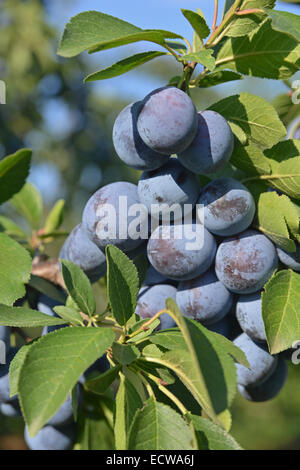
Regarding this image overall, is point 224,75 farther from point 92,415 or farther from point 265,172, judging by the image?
point 92,415

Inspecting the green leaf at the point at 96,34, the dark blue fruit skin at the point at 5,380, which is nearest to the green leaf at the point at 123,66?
the green leaf at the point at 96,34

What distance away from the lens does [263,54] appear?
0.65 m

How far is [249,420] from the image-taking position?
12.5 ft

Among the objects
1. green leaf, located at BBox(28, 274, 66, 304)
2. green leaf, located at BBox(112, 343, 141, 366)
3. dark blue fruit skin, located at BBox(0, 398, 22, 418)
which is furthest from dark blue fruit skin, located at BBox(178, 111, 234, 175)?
dark blue fruit skin, located at BBox(0, 398, 22, 418)

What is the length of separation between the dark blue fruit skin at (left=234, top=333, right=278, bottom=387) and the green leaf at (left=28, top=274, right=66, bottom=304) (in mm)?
308

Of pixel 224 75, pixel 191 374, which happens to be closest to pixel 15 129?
pixel 224 75

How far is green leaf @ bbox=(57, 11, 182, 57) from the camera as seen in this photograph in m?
0.52

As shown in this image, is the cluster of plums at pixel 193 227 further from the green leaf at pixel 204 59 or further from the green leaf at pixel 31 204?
the green leaf at pixel 31 204

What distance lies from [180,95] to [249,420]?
373 cm

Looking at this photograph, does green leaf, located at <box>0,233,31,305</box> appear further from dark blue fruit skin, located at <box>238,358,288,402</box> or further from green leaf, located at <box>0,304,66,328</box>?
dark blue fruit skin, located at <box>238,358,288,402</box>

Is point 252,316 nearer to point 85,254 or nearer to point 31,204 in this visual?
point 85,254

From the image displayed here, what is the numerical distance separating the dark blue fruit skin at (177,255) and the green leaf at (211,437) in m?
0.19

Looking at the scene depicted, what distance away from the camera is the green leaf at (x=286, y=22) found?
526 mm

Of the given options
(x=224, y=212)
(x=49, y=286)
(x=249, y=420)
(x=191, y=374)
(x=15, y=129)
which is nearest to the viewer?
(x=191, y=374)
